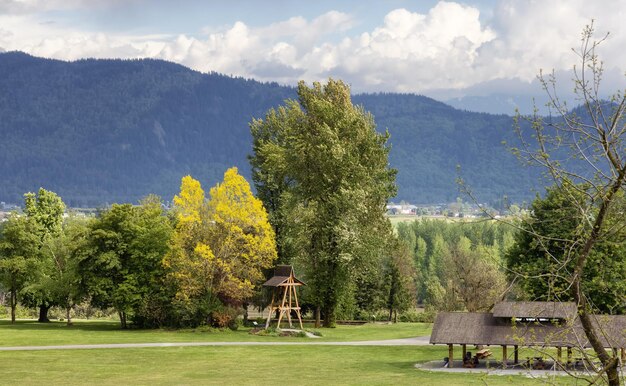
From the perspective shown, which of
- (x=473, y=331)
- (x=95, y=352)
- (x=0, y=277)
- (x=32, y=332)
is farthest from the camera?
(x=0, y=277)

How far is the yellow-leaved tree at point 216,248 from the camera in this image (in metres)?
65.6

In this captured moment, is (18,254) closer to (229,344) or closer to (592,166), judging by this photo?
(229,344)

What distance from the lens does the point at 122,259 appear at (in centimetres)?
6850

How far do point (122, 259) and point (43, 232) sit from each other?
1315cm

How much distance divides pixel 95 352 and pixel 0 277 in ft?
85.9

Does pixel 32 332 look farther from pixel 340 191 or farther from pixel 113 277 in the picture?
pixel 340 191

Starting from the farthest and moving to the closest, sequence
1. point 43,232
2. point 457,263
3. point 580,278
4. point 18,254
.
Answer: point 43,232
point 457,263
point 18,254
point 580,278

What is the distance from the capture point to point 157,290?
224 ft

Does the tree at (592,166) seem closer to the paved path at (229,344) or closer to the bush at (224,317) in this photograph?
the paved path at (229,344)

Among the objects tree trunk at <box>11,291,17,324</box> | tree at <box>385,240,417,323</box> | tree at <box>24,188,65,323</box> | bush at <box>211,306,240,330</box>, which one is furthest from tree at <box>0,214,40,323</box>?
tree at <box>385,240,417,323</box>

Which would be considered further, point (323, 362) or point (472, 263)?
point (472, 263)

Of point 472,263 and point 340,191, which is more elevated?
point 340,191

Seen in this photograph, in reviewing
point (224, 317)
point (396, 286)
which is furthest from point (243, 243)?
point (396, 286)

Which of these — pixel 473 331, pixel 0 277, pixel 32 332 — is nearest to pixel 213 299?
pixel 32 332
